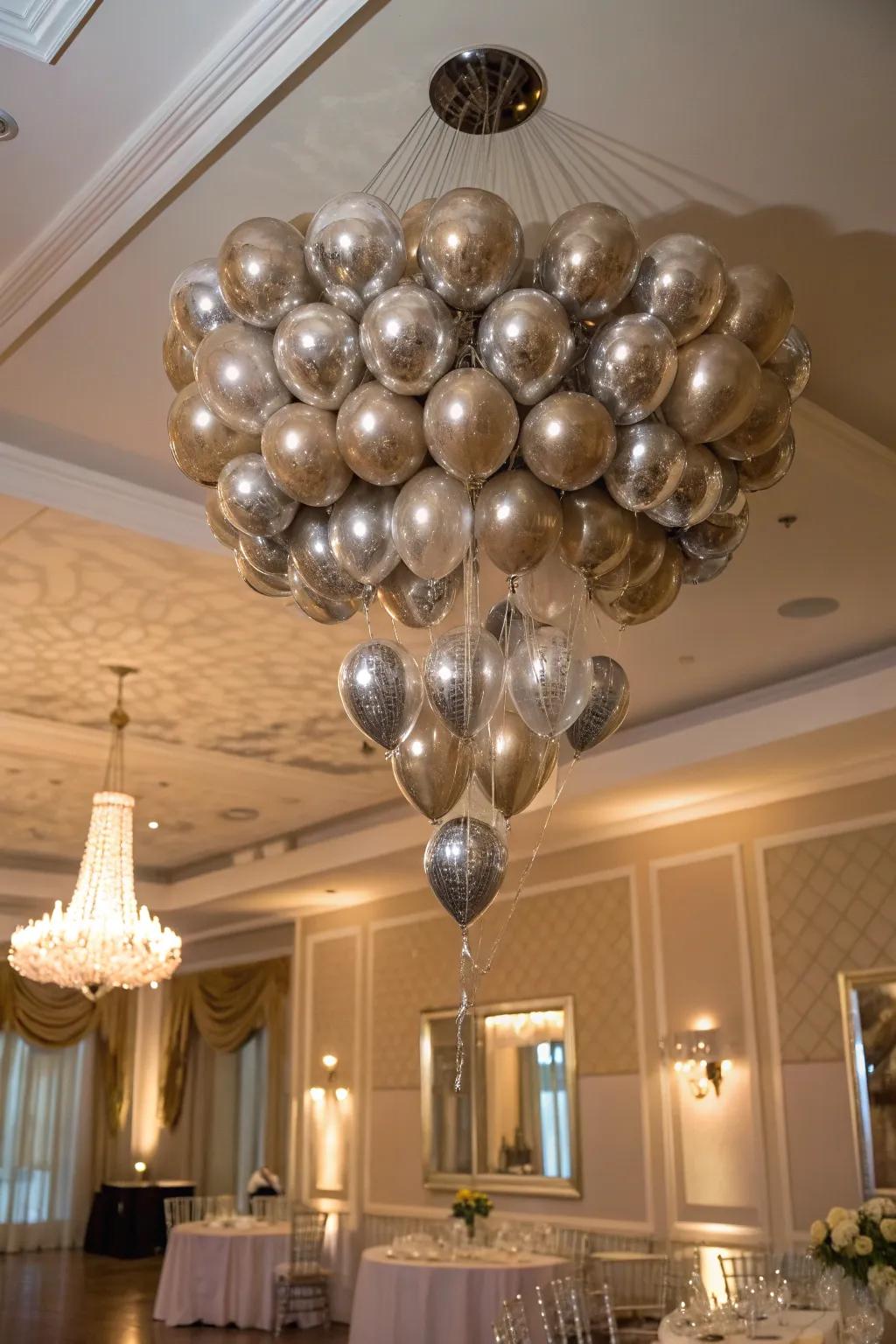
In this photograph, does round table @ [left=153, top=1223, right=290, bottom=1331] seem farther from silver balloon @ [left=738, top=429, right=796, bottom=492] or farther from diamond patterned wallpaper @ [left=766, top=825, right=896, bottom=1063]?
silver balloon @ [left=738, top=429, right=796, bottom=492]

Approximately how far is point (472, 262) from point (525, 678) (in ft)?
3.12

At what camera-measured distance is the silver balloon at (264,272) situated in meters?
2.67

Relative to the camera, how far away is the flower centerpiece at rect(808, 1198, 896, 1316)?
4.40 meters

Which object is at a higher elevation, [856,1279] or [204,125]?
[204,125]

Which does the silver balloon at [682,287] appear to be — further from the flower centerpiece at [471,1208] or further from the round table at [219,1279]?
the round table at [219,1279]

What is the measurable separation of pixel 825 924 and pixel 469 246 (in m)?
6.03

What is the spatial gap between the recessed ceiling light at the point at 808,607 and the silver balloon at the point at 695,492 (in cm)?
323

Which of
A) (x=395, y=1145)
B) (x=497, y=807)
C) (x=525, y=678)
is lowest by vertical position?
(x=395, y=1145)

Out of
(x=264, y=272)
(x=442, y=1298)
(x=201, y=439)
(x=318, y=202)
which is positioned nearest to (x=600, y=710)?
(x=201, y=439)

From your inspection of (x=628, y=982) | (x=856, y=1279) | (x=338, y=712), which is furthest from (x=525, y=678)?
(x=628, y=982)

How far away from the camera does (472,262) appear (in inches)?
99.3

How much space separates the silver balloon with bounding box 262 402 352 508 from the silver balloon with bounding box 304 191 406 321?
0.24 meters

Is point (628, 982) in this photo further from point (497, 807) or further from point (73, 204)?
point (73, 204)

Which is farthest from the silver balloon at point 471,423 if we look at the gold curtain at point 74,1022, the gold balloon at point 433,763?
the gold curtain at point 74,1022
